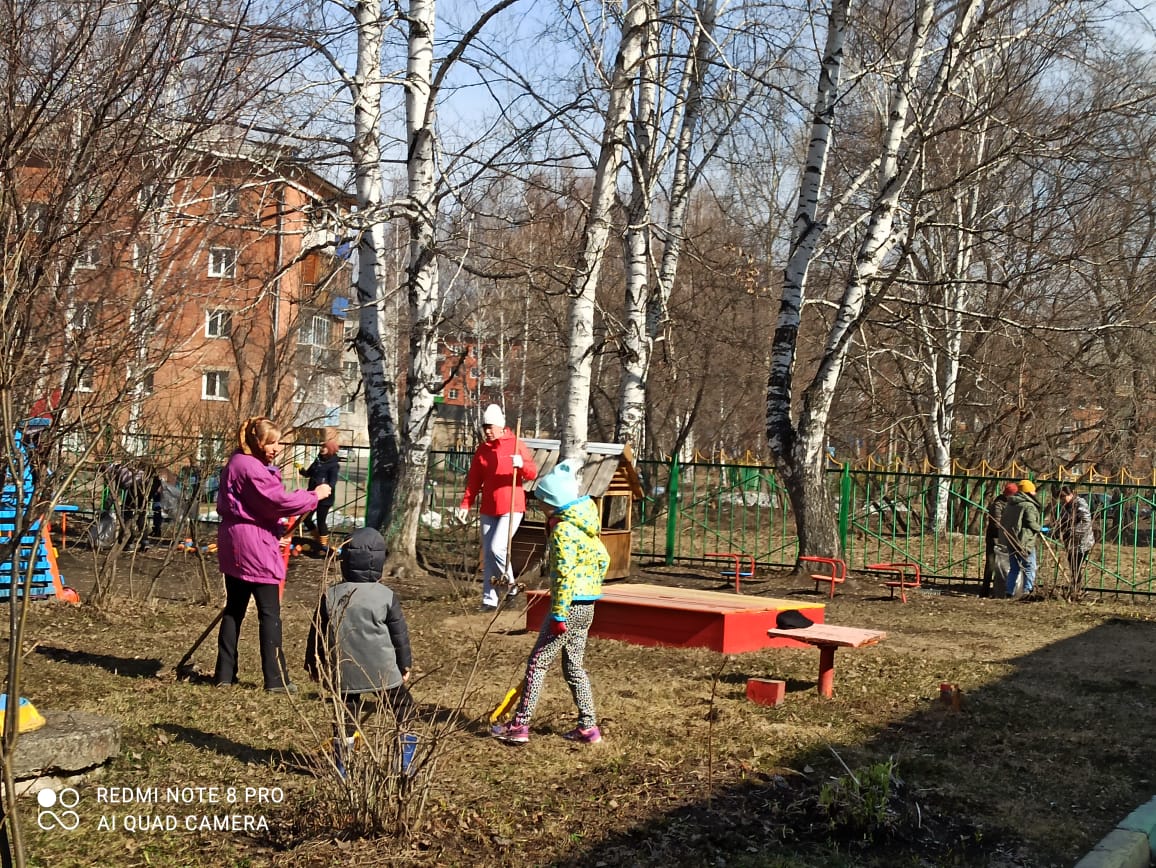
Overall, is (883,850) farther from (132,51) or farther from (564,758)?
(132,51)

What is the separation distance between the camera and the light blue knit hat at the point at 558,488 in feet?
18.9

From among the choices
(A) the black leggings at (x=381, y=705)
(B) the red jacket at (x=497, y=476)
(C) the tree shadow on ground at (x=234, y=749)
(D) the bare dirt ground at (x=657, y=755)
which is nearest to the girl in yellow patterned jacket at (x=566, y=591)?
(D) the bare dirt ground at (x=657, y=755)

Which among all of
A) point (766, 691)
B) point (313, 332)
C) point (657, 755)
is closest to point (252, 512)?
point (657, 755)

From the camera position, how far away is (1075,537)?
1283 centimetres

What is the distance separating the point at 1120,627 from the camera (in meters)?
11.0

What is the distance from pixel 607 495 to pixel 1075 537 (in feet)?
16.9

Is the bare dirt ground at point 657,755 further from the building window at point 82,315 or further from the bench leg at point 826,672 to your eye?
the building window at point 82,315

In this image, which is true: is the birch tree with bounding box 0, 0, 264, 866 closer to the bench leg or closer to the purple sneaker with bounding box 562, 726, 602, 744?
the purple sneaker with bounding box 562, 726, 602, 744

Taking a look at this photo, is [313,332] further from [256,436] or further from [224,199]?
[256,436]

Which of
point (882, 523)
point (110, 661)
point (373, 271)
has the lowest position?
point (110, 661)

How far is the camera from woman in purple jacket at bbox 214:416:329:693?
6.52m

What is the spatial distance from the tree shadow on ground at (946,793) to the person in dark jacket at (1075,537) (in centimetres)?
510

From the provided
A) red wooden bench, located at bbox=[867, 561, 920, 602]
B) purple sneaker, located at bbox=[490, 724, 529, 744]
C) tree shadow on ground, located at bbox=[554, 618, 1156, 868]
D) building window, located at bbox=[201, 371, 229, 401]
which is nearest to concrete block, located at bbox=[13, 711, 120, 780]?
purple sneaker, located at bbox=[490, 724, 529, 744]

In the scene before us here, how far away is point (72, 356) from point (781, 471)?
1042cm
